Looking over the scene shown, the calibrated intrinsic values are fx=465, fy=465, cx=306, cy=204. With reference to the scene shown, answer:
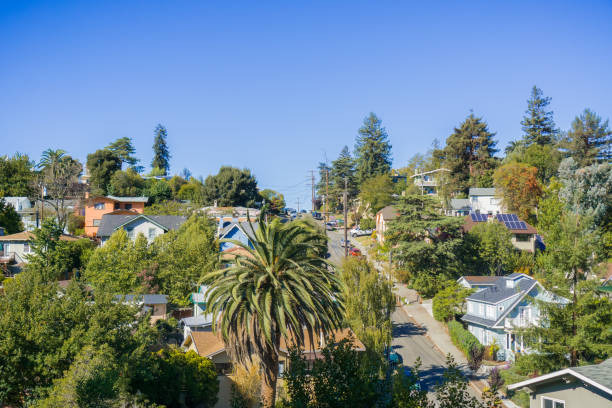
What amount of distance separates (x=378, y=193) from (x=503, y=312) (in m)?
50.0

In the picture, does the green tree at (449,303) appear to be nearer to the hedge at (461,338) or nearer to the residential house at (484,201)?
the hedge at (461,338)

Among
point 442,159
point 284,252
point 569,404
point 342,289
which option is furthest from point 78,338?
point 442,159

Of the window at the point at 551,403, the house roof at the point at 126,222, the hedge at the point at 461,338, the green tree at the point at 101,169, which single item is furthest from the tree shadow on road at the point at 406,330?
the green tree at the point at 101,169

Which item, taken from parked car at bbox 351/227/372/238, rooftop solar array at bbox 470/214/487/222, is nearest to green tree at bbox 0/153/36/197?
parked car at bbox 351/227/372/238

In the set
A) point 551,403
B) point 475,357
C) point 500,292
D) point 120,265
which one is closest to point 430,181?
point 500,292

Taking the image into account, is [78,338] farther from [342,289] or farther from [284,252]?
[342,289]


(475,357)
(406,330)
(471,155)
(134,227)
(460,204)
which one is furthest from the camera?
(471,155)

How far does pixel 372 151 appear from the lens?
338ft

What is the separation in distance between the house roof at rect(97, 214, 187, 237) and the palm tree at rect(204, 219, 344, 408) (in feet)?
140

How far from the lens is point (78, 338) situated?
69.8 feet

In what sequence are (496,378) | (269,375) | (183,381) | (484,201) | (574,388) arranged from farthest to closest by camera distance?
1. (484,201)
2. (496,378)
3. (183,381)
4. (269,375)
5. (574,388)

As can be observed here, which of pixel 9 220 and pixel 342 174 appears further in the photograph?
pixel 342 174

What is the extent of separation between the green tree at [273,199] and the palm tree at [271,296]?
273 ft

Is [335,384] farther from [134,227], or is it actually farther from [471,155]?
[471,155]
